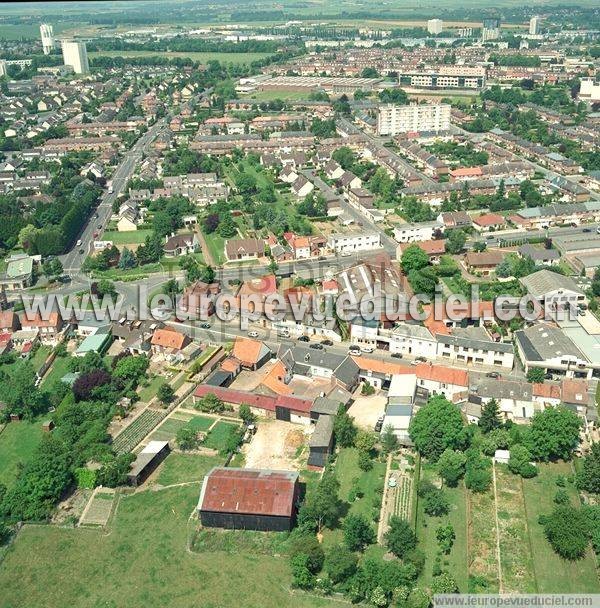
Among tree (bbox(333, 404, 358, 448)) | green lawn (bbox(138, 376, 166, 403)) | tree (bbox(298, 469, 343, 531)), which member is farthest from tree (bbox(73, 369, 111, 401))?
tree (bbox(298, 469, 343, 531))

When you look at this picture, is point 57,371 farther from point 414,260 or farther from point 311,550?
point 414,260

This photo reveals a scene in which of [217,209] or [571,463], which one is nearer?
[571,463]

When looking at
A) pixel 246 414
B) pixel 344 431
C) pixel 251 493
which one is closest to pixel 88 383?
pixel 246 414

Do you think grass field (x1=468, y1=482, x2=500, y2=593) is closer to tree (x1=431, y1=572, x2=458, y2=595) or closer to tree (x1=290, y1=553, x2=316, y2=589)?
tree (x1=431, y1=572, x2=458, y2=595)

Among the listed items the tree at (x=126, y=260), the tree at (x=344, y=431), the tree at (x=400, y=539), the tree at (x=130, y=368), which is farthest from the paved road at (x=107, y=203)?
the tree at (x=400, y=539)

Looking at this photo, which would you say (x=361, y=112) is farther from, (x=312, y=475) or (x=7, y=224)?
(x=312, y=475)

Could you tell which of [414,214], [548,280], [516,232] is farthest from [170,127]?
[548,280]

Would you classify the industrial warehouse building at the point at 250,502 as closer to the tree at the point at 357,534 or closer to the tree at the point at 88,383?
the tree at the point at 357,534
